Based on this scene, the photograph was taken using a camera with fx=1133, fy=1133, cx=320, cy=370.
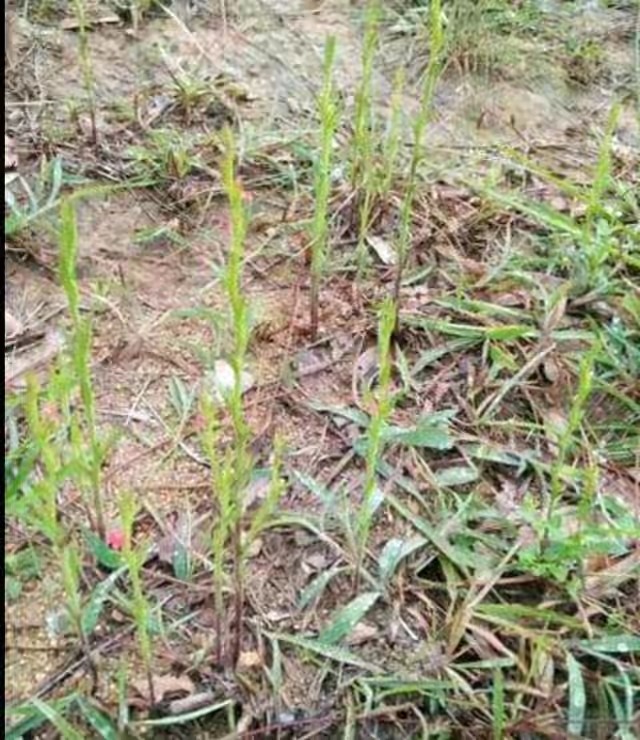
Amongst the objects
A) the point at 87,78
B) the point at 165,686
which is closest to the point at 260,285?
the point at 87,78

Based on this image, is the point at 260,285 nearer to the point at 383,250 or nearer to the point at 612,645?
the point at 383,250

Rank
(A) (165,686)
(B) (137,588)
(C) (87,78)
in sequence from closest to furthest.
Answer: (B) (137,588) → (A) (165,686) → (C) (87,78)

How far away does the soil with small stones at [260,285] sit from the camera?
125 cm

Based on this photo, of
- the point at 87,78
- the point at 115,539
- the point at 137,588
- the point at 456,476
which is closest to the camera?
the point at 137,588

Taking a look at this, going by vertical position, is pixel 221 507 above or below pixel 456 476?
above

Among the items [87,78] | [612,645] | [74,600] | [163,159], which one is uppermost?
[87,78]

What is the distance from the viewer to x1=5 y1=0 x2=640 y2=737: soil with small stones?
125 centimetres

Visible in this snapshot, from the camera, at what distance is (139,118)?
6.04 ft

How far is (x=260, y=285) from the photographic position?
1.64 m

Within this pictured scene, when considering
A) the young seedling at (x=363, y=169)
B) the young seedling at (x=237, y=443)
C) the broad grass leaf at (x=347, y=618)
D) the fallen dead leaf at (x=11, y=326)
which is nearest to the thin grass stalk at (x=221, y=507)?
the young seedling at (x=237, y=443)

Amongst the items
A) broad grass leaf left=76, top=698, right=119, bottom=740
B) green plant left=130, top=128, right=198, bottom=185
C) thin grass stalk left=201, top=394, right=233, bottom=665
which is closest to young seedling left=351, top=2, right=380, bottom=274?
green plant left=130, top=128, right=198, bottom=185

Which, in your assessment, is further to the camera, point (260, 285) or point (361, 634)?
point (260, 285)

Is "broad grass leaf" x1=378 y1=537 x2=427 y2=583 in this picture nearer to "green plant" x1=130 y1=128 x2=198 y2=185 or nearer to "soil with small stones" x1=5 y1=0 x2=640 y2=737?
"soil with small stones" x1=5 y1=0 x2=640 y2=737

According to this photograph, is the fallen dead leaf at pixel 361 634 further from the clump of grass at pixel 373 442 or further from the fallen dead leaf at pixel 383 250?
the fallen dead leaf at pixel 383 250
